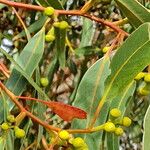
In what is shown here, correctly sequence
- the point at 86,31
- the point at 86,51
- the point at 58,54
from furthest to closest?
the point at 86,31 < the point at 86,51 < the point at 58,54

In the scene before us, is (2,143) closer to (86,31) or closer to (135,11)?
(135,11)

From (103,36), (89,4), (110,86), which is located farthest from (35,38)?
(103,36)

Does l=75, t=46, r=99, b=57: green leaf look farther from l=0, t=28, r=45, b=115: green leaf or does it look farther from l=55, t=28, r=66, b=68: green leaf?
l=0, t=28, r=45, b=115: green leaf

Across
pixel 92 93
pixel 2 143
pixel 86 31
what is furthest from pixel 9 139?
pixel 86 31

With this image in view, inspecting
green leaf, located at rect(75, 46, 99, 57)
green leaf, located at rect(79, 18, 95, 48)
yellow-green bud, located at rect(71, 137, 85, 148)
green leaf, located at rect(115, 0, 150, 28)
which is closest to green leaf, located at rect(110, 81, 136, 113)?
green leaf, located at rect(115, 0, 150, 28)

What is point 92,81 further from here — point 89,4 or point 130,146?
point 130,146
